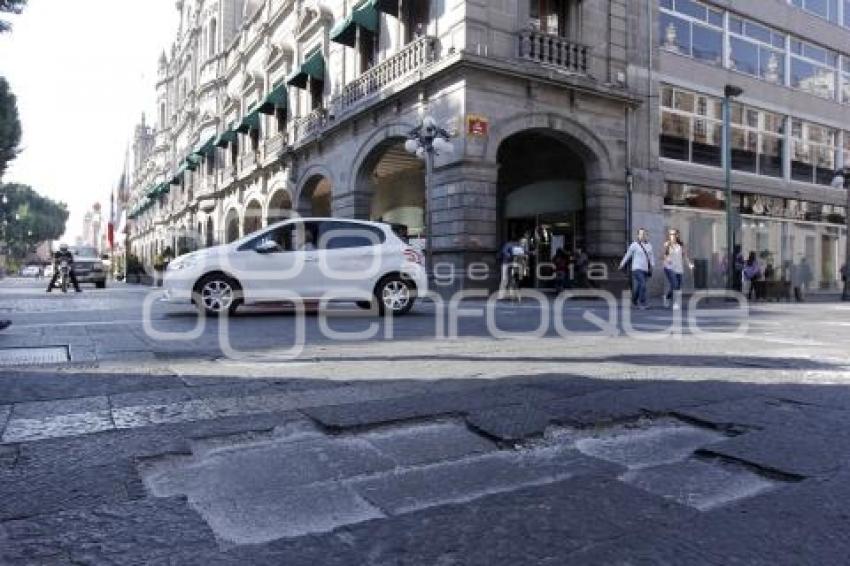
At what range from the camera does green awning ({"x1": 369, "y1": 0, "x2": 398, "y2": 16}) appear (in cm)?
2022

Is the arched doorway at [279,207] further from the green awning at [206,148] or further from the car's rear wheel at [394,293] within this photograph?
the car's rear wheel at [394,293]

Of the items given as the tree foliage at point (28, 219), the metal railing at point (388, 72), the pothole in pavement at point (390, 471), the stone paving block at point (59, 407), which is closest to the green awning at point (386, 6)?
the metal railing at point (388, 72)

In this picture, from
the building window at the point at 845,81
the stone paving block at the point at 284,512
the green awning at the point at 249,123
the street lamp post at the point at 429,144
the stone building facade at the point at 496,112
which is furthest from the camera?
the green awning at the point at 249,123

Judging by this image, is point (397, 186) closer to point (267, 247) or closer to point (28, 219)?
point (267, 247)

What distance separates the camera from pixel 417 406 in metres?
4.03

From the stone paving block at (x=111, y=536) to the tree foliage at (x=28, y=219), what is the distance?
8602cm

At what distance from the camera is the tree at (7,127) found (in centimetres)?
2725

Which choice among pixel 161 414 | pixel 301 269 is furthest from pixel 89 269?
pixel 161 414

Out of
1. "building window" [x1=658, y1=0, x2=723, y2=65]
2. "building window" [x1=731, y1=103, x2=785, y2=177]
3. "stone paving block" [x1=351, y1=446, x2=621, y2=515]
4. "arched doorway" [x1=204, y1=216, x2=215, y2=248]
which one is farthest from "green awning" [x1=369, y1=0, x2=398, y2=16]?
"arched doorway" [x1=204, y1=216, x2=215, y2=248]

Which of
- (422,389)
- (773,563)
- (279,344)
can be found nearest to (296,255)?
(279,344)

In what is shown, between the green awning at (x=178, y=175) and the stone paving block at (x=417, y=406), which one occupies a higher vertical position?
the green awning at (x=178, y=175)

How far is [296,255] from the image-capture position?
1041 centimetres

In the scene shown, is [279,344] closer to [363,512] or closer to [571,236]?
[363,512]

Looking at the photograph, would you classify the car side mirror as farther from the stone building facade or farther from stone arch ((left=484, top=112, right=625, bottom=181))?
stone arch ((left=484, top=112, right=625, bottom=181))
